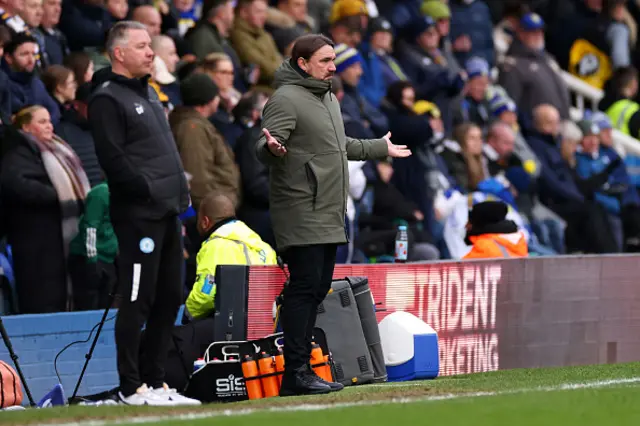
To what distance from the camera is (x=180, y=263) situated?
10086mm

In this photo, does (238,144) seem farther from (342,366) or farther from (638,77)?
(638,77)

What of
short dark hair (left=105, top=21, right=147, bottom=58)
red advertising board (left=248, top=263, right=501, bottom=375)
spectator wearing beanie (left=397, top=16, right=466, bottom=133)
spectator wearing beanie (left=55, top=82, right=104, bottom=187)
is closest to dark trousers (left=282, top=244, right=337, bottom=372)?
short dark hair (left=105, top=21, right=147, bottom=58)

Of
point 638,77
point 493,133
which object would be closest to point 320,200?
point 493,133

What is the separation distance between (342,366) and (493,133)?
8086 millimetres

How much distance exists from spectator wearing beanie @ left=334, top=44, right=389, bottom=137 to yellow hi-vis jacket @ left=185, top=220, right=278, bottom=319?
15.2 feet

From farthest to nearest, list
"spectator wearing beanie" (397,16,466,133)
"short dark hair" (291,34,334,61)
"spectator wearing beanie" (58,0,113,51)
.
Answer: "spectator wearing beanie" (397,16,466,133) < "spectator wearing beanie" (58,0,113,51) < "short dark hair" (291,34,334,61)

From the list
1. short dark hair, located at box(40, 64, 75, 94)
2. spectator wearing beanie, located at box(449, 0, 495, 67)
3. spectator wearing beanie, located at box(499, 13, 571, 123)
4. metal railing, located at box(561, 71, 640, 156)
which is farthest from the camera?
metal railing, located at box(561, 71, 640, 156)

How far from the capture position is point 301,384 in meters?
10.0

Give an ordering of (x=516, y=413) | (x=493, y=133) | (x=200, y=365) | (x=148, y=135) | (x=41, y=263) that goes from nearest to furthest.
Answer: (x=516, y=413) → (x=148, y=135) → (x=200, y=365) → (x=41, y=263) → (x=493, y=133)

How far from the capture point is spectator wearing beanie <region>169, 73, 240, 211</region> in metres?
13.4

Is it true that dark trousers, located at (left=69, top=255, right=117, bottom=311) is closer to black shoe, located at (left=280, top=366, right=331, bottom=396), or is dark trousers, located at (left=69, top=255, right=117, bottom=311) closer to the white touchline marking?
black shoe, located at (left=280, top=366, right=331, bottom=396)

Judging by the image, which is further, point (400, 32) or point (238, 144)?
point (400, 32)

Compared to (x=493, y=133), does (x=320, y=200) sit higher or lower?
lower

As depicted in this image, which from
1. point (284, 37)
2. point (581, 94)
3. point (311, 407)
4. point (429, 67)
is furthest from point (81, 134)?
point (581, 94)
